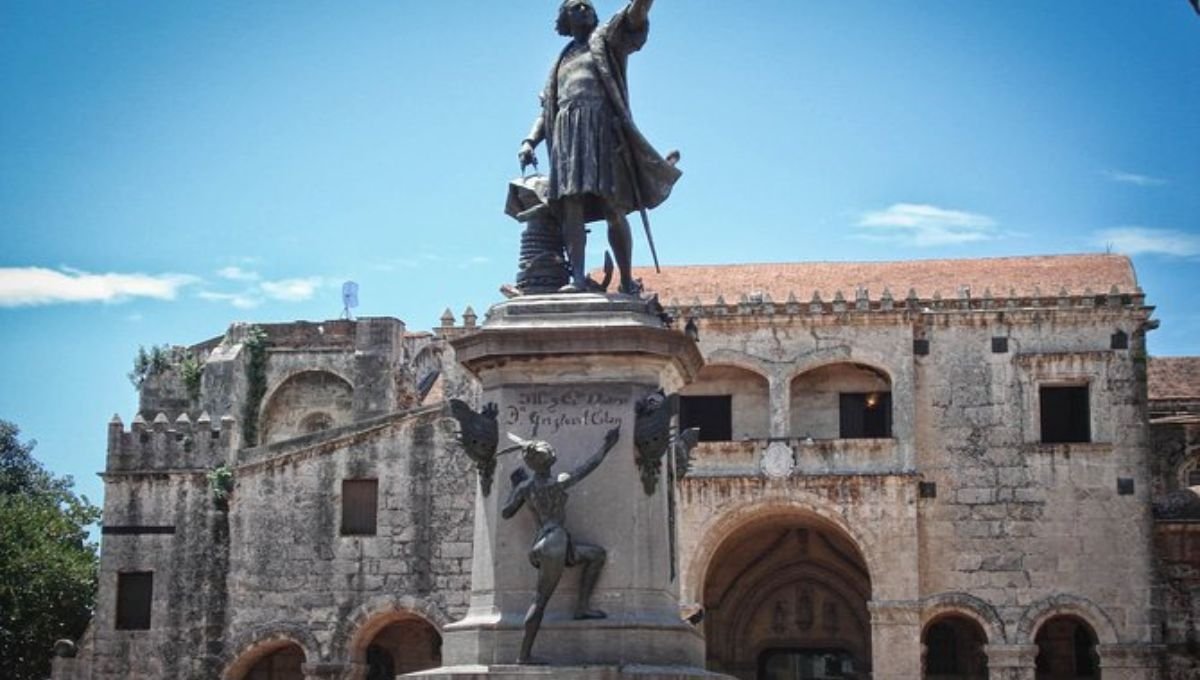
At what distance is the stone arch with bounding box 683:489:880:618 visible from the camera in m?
37.9

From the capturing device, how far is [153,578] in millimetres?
39375

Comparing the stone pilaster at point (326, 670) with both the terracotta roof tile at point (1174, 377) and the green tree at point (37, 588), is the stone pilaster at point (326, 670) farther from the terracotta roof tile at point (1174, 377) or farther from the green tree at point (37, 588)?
the terracotta roof tile at point (1174, 377)

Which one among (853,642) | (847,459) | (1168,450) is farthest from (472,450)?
(1168,450)

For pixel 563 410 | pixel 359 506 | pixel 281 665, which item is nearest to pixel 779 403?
pixel 359 506

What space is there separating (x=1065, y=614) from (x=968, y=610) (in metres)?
1.96

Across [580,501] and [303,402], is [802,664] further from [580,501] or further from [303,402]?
[580,501]

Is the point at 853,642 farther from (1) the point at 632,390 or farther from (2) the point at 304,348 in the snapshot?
(1) the point at 632,390

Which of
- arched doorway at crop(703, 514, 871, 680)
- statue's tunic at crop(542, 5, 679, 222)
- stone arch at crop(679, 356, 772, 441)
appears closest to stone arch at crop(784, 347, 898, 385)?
stone arch at crop(679, 356, 772, 441)

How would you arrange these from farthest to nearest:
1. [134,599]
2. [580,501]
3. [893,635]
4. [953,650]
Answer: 1. [953,650]
2. [134,599]
3. [893,635]
4. [580,501]

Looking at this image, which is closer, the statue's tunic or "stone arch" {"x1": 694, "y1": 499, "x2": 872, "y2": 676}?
the statue's tunic

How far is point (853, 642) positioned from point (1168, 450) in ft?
33.0

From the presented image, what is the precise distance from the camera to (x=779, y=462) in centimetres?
3847

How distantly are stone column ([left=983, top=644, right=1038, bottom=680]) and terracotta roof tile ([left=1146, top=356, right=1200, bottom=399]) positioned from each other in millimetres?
12431

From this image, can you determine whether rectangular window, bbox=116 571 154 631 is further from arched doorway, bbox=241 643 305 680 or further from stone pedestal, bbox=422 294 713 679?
stone pedestal, bbox=422 294 713 679
